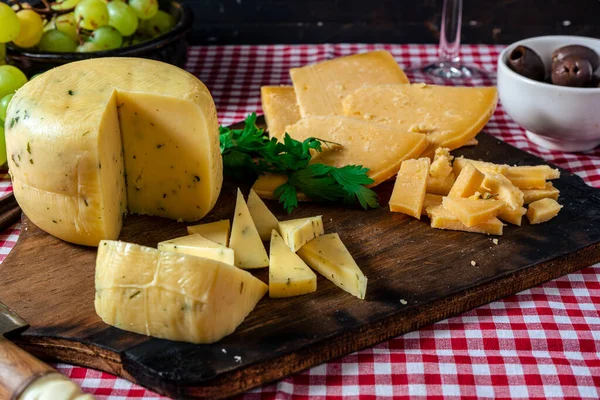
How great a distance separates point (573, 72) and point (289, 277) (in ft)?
4.28

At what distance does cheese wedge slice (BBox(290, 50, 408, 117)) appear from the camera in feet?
8.40

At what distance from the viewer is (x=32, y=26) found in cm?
251

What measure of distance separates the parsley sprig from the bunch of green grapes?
67 cm

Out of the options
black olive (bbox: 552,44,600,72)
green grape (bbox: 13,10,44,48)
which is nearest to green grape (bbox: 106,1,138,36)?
green grape (bbox: 13,10,44,48)

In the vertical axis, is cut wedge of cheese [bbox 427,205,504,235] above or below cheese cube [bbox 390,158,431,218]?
below

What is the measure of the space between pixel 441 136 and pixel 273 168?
58 cm

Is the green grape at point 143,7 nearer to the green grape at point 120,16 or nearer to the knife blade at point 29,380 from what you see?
the green grape at point 120,16

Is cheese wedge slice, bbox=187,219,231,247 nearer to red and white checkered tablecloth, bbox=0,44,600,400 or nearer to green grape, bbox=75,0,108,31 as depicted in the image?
red and white checkered tablecloth, bbox=0,44,600,400

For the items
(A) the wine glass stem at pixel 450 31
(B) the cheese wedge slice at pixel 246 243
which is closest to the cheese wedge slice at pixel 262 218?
(B) the cheese wedge slice at pixel 246 243

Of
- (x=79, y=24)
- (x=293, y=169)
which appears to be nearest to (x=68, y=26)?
(x=79, y=24)

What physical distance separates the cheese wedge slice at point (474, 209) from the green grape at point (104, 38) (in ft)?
4.49

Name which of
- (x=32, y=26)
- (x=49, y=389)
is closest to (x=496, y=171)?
(x=49, y=389)

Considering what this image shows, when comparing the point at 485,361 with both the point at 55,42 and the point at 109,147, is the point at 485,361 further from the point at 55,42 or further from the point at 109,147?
the point at 55,42

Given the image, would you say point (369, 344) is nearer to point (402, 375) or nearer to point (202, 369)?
point (402, 375)
